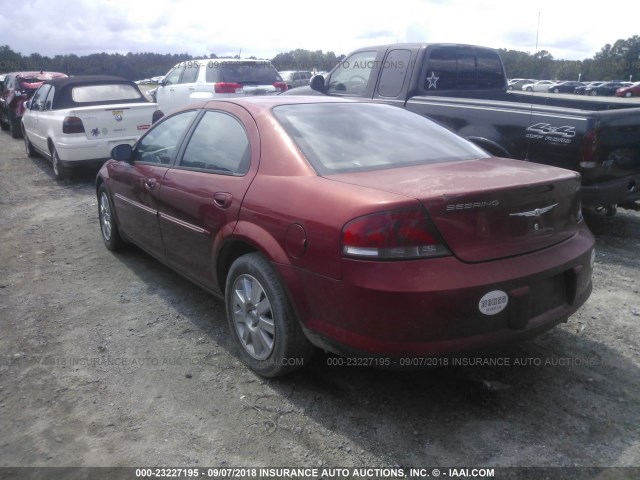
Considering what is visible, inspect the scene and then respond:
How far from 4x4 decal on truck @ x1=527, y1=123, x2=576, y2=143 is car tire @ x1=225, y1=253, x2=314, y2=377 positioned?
3257 mm

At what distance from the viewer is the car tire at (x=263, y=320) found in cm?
307

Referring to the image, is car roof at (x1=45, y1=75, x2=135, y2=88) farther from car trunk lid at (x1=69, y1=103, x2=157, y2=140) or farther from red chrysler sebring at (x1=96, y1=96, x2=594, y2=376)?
red chrysler sebring at (x1=96, y1=96, x2=594, y2=376)

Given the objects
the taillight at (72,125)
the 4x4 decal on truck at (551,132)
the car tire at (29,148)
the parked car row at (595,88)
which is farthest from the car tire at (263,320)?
the parked car row at (595,88)

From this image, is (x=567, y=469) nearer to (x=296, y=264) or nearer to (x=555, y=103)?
(x=296, y=264)

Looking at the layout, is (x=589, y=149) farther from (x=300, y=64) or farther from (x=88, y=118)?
(x=300, y=64)

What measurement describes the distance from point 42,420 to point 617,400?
305cm

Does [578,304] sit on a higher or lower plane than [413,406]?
higher

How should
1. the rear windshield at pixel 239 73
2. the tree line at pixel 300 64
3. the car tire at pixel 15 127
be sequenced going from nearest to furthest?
the rear windshield at pixel 239 73 < the car tire at pixel 15 127 < the tree line at pixel 300 64

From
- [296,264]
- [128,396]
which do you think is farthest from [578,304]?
[128,396]

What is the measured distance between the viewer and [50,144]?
959cm

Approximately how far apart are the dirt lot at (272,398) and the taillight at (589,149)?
1.09 meters

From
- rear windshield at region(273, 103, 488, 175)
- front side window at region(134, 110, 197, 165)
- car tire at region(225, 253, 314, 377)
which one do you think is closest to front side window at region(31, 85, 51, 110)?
front side window at region(134, 110, 197, 165)

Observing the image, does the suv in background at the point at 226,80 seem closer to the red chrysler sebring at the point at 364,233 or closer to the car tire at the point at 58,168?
the car tire at the point at 58,168

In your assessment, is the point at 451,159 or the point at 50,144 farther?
the point at 50,144
